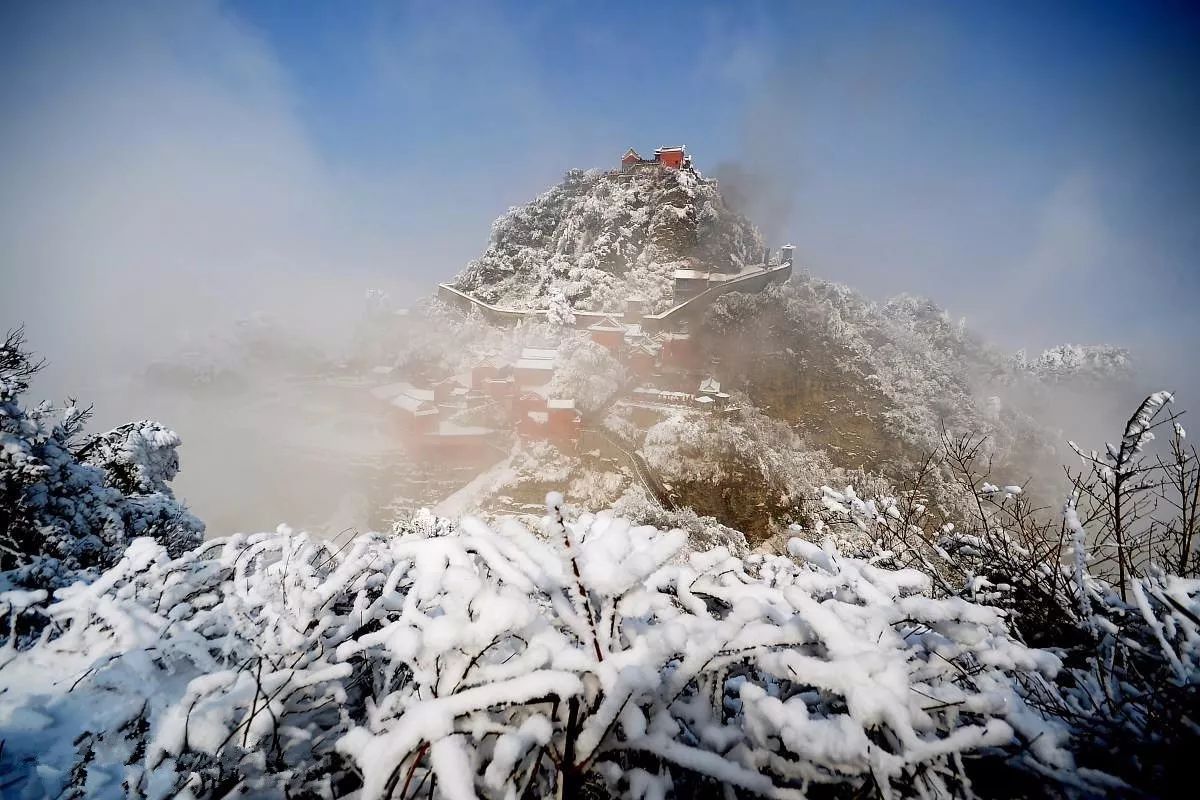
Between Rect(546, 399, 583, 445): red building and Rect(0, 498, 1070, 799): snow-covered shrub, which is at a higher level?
Rect(546, 399, 583, 445): red building

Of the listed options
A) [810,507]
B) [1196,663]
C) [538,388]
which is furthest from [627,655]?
[538,388]

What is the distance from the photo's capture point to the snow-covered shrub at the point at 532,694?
73 cm

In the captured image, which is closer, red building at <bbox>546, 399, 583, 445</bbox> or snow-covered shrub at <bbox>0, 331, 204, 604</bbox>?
snow-covered shrub at <bbox>0, 331, 204, 604</bbox>

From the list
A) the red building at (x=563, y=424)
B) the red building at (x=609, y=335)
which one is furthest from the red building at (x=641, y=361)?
the red building at (x=563, y=424)

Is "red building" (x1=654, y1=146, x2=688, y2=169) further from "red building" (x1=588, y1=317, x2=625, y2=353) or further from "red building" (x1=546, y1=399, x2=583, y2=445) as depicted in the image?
"red building" (x1=546, y1=399, x2=583, y2=445)

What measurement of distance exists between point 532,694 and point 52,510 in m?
6.07

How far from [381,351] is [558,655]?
41354mm

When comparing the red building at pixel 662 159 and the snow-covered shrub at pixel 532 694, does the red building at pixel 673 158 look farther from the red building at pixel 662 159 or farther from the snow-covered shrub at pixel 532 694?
the snow-covered shrub at pixel 532 694

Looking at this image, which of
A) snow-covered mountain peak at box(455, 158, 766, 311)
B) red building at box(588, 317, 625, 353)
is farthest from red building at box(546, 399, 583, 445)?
snow-covered mountain peak at box(455, 158, 766, 311)

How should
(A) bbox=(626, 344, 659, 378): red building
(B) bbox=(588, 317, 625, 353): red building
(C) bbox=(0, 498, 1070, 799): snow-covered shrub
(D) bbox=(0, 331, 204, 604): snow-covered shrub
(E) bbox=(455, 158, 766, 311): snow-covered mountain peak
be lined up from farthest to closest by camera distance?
(E) bbox=(455, 158, 766, 311): snow-covered mountain peak, (B) bbox=(588, 317, 625, 353): red building, (A) bbox=(626, 344, 659, 378): red building, (D) bbox=(0, 331, 204, 604): snow-covered shrub, (C) bbox=(0, 498, 1070, 799): snow-covered shrub

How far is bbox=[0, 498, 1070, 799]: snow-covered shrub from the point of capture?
2.39 ft

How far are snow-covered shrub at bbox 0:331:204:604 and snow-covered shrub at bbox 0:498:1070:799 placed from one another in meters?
1.50

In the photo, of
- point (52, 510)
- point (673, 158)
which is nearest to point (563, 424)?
point (52, 510)

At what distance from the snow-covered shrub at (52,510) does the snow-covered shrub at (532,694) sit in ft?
4.94
